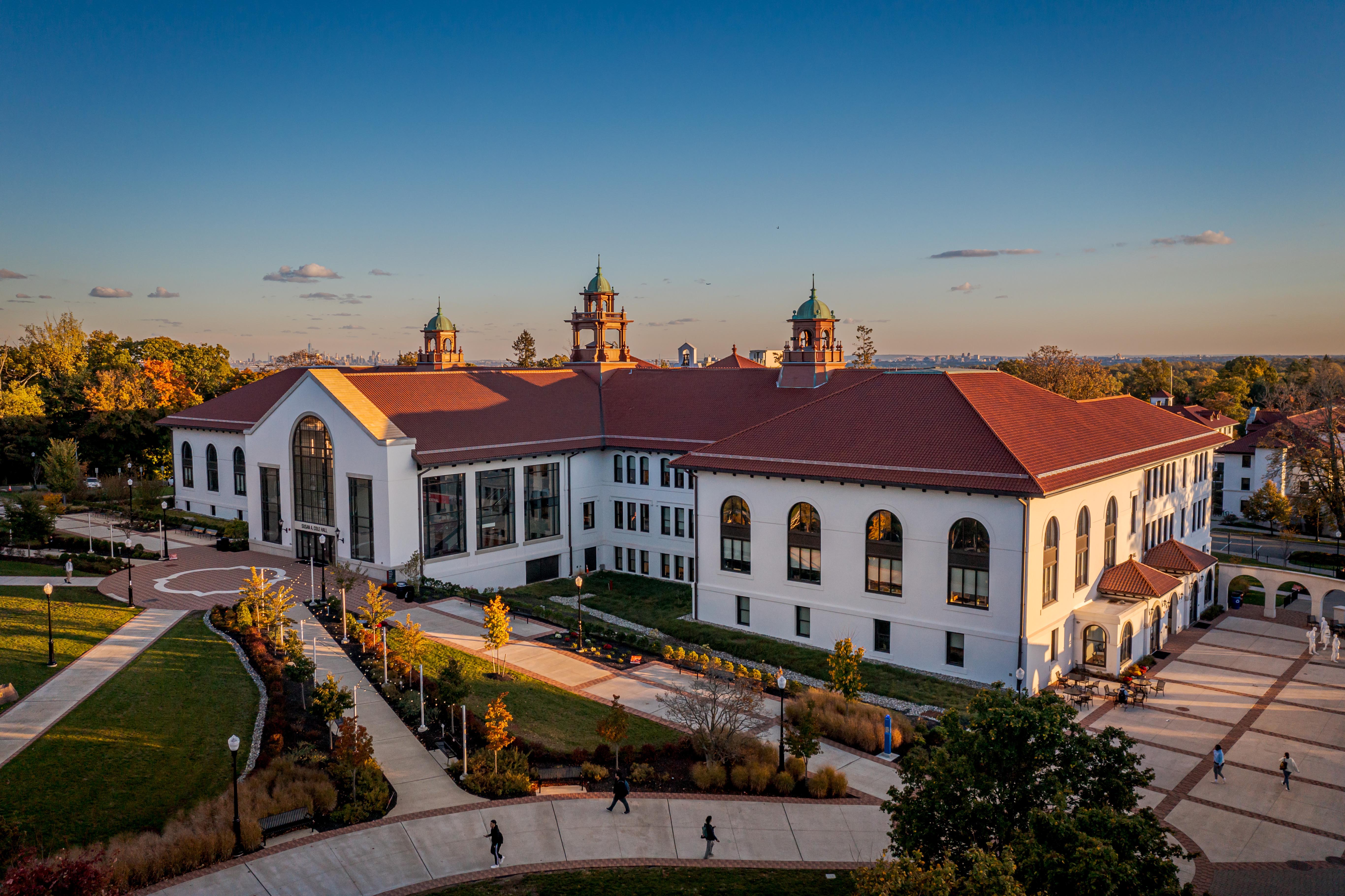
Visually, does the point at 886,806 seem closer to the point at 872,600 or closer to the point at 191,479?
the point at 872,600

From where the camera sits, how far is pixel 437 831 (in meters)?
20.0

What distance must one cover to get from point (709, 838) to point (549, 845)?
359 cm

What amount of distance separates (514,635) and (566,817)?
15.9 meters

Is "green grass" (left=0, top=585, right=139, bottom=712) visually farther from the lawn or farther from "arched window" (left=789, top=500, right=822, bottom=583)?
"arched window" (left=789, top=500, right=822, bottom=583)

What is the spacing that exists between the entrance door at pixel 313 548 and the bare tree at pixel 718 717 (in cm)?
2668

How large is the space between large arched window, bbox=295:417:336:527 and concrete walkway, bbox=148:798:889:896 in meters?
29.2

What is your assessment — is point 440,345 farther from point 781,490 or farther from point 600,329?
point 781,490

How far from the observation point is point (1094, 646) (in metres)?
35.9

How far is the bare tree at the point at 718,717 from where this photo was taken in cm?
2409

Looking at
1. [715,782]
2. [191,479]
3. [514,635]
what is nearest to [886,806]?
[715,782]

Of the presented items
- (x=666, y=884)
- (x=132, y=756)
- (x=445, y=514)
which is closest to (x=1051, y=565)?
(x=666, y=884)

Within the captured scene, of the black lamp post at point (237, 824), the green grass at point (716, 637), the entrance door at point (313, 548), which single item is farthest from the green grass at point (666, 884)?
the entrance door at point (313, 548)

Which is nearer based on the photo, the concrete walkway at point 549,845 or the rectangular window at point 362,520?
the concrete walkway at point 549,845

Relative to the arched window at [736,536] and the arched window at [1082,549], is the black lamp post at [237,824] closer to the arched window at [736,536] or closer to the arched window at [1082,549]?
the arched window at [736,536]
